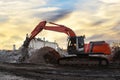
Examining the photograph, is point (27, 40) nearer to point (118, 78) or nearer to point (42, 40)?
point (118, 78)

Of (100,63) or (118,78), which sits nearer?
(118,78)

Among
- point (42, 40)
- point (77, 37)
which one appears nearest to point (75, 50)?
point (77, 37)

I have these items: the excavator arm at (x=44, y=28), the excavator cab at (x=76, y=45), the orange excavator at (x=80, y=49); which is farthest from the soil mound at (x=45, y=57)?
the excavator arm at (x=44, y=28)

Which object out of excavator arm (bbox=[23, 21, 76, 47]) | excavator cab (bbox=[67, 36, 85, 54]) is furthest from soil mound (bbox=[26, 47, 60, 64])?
excavator arm (bbox=[23, 21, 76, 47])

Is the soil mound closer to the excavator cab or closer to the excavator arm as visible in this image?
the excavator cab

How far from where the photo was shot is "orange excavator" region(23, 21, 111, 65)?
28.8 meters

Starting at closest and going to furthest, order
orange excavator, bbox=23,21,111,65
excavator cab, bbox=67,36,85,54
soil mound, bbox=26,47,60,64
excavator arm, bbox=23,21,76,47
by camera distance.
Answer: orange excavator, bbox=23,21,111,65
excavator cab, bbox=67,36,85,54
soil mound, bbox=26,47,60,64
excavator arm, bbox=23,21,76,47

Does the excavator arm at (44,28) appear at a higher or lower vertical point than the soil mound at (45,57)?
higher

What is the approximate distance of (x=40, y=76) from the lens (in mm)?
19297

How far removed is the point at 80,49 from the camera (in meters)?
31.6

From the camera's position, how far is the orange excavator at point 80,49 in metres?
28.8

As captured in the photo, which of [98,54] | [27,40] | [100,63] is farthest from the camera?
[27,40]

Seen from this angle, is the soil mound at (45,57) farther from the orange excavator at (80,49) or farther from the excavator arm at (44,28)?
the excavator arm at (44,28)

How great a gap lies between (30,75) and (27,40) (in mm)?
14778
